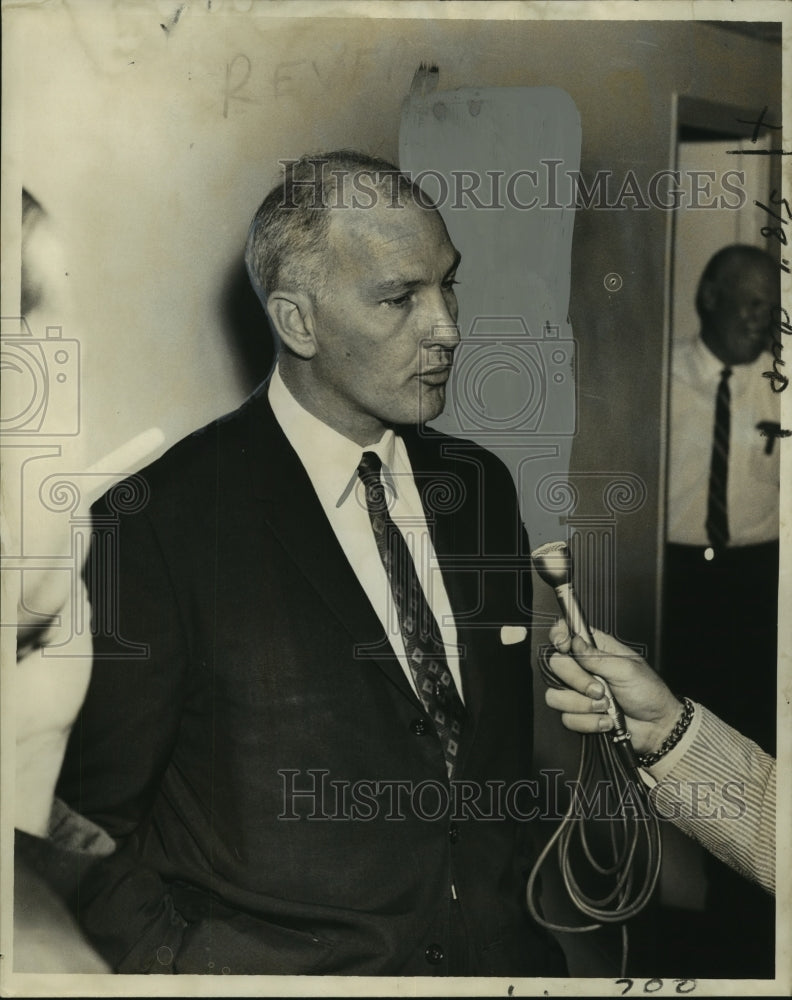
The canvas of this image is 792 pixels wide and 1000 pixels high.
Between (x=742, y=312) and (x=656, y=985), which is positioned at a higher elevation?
(x=742, y=312)

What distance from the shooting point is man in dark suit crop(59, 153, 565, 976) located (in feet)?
6.92

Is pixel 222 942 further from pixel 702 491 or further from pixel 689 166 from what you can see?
pixel 689 166

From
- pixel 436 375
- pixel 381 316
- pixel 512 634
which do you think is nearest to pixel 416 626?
pixel 512 634

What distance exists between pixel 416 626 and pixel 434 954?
61 cm

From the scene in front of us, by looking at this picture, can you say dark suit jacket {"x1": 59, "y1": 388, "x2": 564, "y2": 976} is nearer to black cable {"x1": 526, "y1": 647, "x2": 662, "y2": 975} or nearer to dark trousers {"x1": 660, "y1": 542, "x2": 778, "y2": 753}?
black cable {"x1": 526, "y1": 647, "x2": 662, "y2": 975}

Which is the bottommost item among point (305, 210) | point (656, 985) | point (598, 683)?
point (656, 985)

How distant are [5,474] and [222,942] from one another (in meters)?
0.97

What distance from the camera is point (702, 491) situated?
2193mm

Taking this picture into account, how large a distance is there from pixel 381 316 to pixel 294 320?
16cm

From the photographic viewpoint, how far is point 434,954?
2.14 meters

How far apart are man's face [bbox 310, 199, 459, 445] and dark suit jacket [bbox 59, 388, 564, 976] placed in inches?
5.7

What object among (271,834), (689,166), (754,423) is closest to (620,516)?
(754,423)

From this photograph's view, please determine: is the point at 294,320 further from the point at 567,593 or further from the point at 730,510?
the point at 730,510

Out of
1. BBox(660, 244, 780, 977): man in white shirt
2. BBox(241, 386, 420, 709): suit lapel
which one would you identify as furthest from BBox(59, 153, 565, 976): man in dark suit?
BBox(660, 244, 780, 977): man in white shirt
